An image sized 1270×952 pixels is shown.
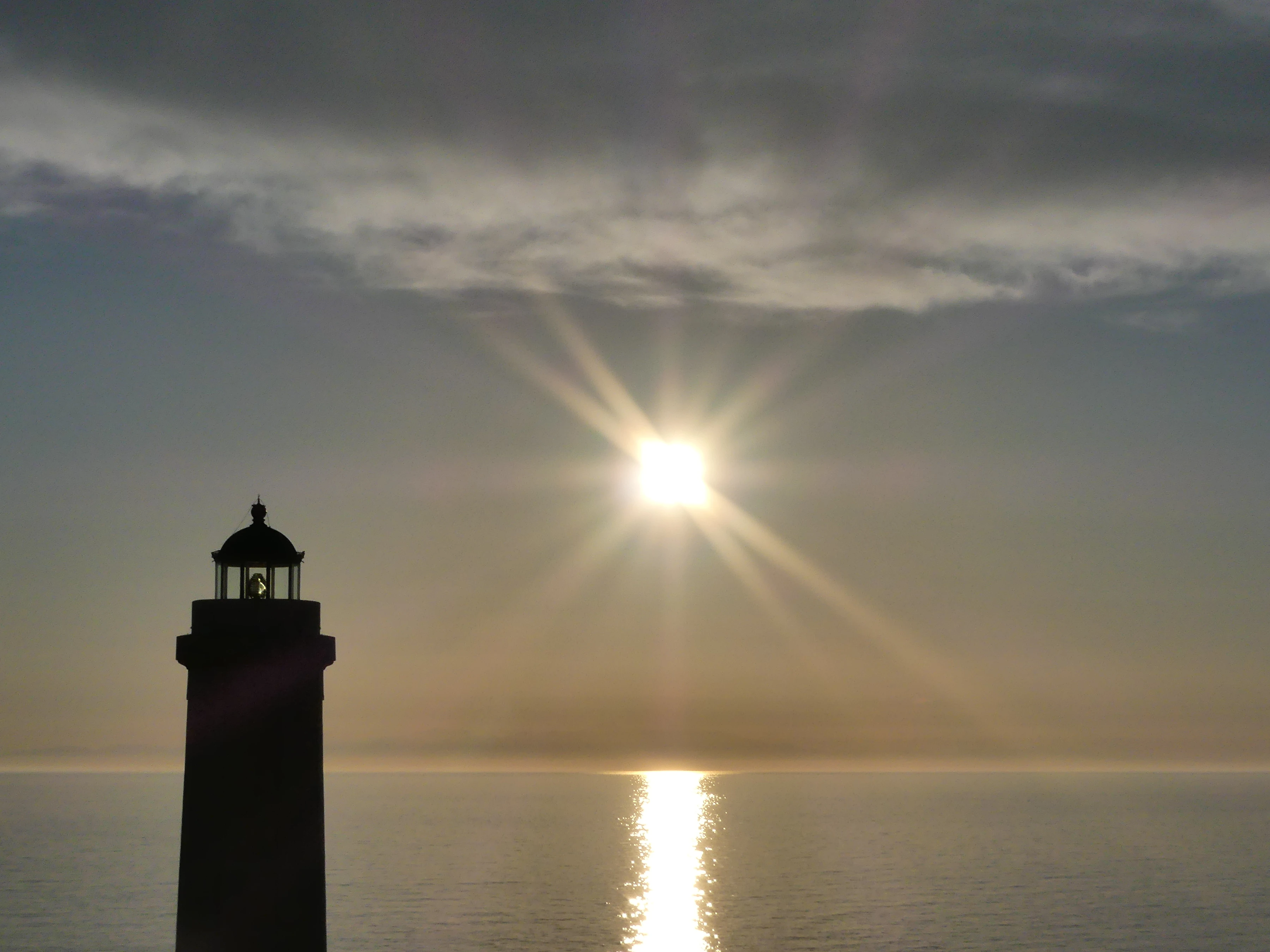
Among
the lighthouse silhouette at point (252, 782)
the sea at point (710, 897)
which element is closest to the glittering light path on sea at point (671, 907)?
the sea at point (710, 897)

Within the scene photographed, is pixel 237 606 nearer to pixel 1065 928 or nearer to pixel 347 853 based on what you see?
pixel 1065 928

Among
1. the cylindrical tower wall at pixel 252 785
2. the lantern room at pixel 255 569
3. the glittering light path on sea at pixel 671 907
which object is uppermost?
the glittering light path on sea at pixel 671 907

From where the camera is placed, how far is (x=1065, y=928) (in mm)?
88688

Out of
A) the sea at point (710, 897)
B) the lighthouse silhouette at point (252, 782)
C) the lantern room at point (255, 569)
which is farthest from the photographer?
the sea at point (710, 897)

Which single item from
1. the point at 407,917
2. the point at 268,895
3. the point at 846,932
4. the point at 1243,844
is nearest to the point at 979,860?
the point at 1243,844

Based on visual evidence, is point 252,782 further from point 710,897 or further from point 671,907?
point 710,897

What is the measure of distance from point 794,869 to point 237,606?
11591 cm

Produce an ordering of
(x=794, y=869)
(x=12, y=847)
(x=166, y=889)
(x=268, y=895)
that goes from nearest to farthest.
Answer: (x=268, y=895)
(x=166, y=889)
(x=794, y=869)
(x=12, y=847)

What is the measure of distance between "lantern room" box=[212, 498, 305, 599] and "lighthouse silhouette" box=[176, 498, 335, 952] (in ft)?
2.18

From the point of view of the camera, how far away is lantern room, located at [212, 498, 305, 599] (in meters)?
26.0

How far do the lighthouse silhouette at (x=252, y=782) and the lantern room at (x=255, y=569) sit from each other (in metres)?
0.66

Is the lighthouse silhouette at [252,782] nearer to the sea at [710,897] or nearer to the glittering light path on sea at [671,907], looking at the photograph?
the sea at [710,897]

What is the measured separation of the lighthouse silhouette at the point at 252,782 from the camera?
24.0m

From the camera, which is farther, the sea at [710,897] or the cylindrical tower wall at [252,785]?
the sea at [710,897]
